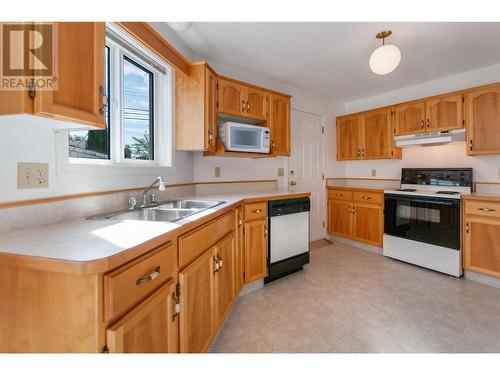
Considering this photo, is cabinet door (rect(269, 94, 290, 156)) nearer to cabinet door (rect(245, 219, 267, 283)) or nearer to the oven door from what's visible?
cabinet door (rect(245, 219, 267, 283))

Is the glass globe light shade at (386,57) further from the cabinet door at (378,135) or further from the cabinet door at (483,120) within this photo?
the cabinet door at (378,135)

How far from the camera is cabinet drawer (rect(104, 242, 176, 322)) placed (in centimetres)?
72

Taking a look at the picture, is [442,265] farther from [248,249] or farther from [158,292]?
[158,292]

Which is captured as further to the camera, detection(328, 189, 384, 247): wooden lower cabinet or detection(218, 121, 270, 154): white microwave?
detection(328, 189, 384, 247): wooden lower cabinet

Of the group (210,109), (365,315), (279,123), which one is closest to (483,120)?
(279,123)

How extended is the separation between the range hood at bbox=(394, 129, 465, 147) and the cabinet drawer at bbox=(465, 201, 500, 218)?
79 centimetres

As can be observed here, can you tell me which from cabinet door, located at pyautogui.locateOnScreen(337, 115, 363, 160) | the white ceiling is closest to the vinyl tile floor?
cabinet door, located at pyautogui.locateOnScreen(337, 115, 363, 160)

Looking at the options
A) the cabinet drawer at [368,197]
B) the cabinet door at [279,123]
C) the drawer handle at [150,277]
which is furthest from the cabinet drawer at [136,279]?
the cabinet drawer at [368,197]

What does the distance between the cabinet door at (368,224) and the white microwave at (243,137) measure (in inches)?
71.1

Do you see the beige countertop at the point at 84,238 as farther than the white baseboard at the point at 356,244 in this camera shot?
No

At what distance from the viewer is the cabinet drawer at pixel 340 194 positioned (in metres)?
3.63

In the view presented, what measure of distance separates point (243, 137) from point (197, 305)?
1725 mm

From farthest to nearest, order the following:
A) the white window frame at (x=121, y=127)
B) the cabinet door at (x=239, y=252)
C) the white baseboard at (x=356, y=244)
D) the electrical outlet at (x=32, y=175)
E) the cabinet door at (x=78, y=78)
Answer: the white baseboard at (x=356, y=244) → the cabinet door at (x=239, y=252) → the white window frame at (x=121, y=127) → the electrical outlet at (x=32, y=175) → the cabinet door at (x=78, y=78)

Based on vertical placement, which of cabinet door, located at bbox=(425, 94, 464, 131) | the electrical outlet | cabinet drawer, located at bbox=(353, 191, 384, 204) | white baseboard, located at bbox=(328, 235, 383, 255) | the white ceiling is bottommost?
white baseboard, located at bbox=(328, 235, 383, 255)
